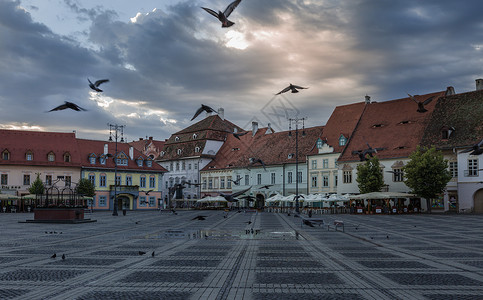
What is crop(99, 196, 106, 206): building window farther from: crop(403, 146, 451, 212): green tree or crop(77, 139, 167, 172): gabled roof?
crop(403, 146, 451, 212): green tree

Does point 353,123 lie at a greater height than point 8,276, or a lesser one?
greater

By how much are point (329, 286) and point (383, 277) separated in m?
1.87

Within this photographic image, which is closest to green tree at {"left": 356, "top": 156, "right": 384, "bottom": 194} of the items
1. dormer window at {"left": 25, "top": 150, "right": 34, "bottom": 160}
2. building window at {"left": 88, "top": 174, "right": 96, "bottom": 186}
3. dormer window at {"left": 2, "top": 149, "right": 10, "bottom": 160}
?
building window at {"left": 88, "top": 174, "right": 96, "bottom": 186}

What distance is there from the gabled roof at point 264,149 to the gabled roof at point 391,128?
8349 mm

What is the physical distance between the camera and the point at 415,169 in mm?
52750

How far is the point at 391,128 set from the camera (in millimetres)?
66312

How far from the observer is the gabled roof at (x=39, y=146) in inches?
2900

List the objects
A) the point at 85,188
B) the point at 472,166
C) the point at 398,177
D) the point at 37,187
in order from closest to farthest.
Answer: the point at 472,166 < the point at 398,177 < the point at 37,187 < the point at 85,188

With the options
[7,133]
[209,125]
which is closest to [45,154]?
[7,133]

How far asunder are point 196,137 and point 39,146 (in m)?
30.0

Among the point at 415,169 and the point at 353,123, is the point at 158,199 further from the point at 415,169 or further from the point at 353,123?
the point at 415,169

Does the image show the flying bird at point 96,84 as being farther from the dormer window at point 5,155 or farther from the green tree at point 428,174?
the dormer window at point 5,155

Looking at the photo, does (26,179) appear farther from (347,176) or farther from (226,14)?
(226,14)

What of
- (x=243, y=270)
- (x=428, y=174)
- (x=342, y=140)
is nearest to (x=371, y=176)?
(x=428, y=174)
